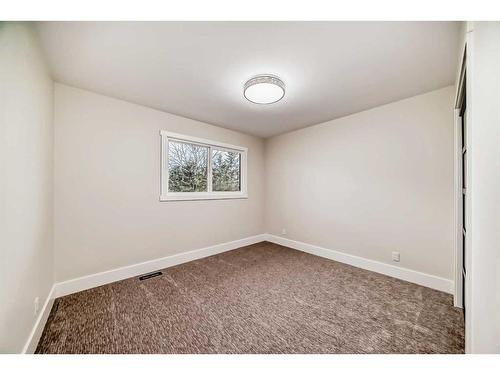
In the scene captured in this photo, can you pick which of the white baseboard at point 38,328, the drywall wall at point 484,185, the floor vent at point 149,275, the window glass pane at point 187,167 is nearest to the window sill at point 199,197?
the window glass pane at point 187,167

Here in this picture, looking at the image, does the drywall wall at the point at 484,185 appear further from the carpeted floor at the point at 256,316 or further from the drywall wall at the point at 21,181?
the drywall wall at the point at 21,181

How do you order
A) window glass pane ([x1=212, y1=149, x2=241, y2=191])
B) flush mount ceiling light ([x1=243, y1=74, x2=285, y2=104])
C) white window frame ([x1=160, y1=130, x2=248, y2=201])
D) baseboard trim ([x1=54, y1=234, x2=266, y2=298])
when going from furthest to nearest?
1. window glass pane ([x1=212, y1=149, x2=241, y2=191])
2. white window frame ([x1=160, y1=130, x2=248, y2=201])
3. baseboard trim ([x1=54, y1=234, x2=266, y2=298])
4. flush mount ceiling light ([x1=243, y1=74, x2=285, y2=104])

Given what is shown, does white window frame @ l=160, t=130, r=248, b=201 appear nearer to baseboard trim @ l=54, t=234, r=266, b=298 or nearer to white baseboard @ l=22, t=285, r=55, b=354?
baseboard trim @ l=54, t=234, r=266, b=298

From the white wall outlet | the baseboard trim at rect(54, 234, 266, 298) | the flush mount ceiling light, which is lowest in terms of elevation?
the baseboard trim at rect(54, 234, 266, 298)

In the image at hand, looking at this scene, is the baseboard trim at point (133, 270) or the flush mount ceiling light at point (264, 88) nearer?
the flush mount ceiling light at point (264, 88)

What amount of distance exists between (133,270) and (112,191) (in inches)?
42.0

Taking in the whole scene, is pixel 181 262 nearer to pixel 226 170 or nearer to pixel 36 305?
pixel 36 305

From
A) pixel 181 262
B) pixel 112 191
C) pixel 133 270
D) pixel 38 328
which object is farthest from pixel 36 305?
pixel 181 262

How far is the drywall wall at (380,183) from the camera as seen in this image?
2.34 metres

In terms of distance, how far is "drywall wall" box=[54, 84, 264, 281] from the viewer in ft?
7.28

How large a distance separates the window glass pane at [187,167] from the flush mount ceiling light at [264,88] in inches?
62.0

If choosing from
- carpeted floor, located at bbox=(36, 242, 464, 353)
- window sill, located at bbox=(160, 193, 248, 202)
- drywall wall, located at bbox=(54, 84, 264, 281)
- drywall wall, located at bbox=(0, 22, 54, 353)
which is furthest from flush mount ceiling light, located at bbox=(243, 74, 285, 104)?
carpeted floor, located at bbox=(36, 242, 464, 353)

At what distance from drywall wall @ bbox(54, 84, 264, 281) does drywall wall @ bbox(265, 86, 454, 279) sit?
1.92 metres

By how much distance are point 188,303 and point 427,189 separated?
301 centimetres
